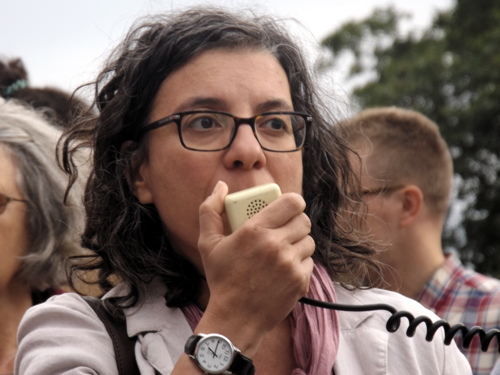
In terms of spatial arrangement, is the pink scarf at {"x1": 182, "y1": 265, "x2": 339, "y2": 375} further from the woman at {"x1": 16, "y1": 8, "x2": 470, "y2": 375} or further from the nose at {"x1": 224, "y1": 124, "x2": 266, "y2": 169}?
the nose at {"x1": 224, "y1": 124, "x2": 266, "y2": 169}

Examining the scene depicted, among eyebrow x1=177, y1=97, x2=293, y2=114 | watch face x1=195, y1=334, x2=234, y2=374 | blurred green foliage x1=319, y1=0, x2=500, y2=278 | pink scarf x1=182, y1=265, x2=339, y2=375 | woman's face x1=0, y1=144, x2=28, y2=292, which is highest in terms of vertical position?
eyebrow x1=177, y1=97, x2=293, y2=114

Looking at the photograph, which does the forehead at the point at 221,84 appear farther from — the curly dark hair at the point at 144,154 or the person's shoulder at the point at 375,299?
the person's shoulder at the point at 375,299

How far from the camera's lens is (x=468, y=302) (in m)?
4.16

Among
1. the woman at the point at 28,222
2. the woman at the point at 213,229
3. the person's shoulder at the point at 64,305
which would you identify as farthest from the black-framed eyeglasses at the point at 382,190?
the person's shoulder at the point at 64,305

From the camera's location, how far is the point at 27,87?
444 centimetres

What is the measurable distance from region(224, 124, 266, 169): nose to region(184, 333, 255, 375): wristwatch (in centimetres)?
43

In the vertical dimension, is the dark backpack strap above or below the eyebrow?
below

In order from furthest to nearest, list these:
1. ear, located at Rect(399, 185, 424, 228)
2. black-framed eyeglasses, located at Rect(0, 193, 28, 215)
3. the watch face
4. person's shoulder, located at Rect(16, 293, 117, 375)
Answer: ear, located at Rect(399, 185, 424, 228) < black-framed eyeglasses, located at Rect(0, 193, 28, 215) < person's shoulder, located at Rect(16, 293, 117, 375) < the watch face

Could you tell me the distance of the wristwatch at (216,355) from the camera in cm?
182

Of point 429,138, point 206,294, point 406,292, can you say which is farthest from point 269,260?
point 429,138

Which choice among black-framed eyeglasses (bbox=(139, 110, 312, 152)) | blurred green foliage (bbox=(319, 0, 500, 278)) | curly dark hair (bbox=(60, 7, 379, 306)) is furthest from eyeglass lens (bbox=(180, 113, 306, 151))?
blurred green foliage (bbox=(319, 0, 500, 278))

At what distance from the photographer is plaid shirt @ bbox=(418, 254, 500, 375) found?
387 cm

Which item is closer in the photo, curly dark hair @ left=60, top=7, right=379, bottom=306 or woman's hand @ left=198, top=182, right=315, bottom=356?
woman's hand @ left=198, top=182, right=315, bottom=356

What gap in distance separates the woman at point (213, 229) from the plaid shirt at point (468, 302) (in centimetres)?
167
